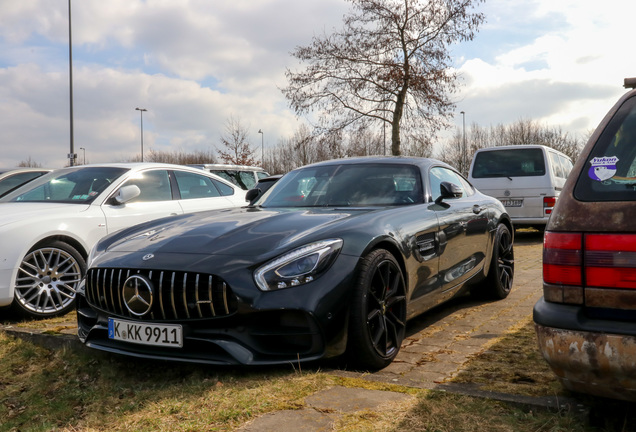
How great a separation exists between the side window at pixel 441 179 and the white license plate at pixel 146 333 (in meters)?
2.46

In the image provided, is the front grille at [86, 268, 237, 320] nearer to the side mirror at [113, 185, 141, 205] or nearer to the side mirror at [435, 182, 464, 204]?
the side mirror at [435, 182, 464, 204]

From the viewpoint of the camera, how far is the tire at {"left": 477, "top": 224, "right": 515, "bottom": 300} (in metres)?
5.77

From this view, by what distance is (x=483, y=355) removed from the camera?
3.87 meters

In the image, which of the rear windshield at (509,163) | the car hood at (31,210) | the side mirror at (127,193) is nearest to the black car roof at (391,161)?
the side mirror at (127,193)

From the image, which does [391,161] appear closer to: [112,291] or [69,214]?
[112,291]

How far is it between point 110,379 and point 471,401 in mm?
2127

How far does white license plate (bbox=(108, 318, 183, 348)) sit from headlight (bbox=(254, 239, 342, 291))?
0.55 m

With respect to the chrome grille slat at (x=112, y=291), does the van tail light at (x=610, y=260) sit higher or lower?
higher

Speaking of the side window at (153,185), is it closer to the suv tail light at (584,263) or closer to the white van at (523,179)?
the suv tail light at (584,263)

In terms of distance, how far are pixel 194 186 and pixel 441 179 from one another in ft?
10.6

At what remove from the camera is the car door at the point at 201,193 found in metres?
6.91

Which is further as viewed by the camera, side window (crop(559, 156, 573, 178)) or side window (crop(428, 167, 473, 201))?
side window (crop(559, 156, 573, 178))

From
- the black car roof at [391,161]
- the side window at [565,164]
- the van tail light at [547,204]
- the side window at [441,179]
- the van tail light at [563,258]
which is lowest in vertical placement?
the van tail light at [563,258]


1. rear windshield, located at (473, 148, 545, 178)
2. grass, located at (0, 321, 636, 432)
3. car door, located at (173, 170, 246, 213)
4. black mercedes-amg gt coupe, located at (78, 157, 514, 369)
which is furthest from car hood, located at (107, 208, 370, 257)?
rear windshield, located at (473, 148, 545, 178)
